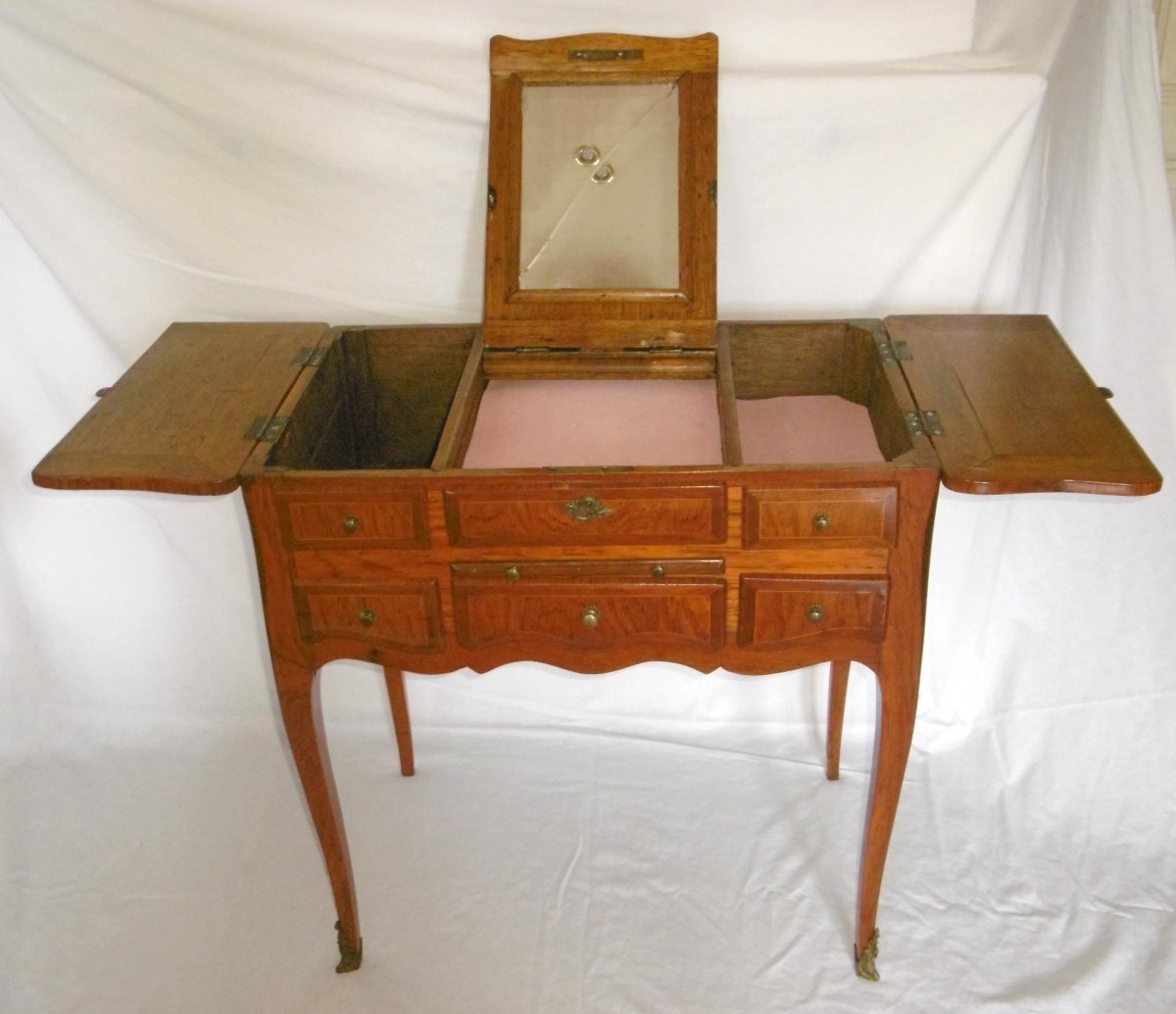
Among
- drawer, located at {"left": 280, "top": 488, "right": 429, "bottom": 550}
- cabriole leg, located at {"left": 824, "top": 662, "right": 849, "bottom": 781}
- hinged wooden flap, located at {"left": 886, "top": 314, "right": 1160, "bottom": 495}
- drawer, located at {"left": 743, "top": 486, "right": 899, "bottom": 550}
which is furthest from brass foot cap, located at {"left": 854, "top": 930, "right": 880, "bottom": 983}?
drawer, located at {"left": 280, "top": 488, "right": 429, "bottom": 550}

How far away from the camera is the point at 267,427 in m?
1.75

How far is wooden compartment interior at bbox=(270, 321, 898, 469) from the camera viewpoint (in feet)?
5.88

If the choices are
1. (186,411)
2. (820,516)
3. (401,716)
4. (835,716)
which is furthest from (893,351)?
(401,716)

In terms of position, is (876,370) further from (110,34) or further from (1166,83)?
(110,34)

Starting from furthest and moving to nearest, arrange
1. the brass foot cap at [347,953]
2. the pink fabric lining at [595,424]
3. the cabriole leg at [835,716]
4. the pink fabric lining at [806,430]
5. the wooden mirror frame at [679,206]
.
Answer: the cabriole leg at [835,716] → the brass foot cap at [347,953] → the wooden mirror frame at [679,206] → the pink fabric lining at [806,430] → the pink fabric lining at [595,424]

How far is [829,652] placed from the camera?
176cm

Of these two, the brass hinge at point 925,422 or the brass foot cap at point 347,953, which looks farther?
the brass foot cap at point 347,953

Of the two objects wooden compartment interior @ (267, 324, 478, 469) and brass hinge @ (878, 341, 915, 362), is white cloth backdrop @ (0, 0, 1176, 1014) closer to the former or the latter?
wooden compartment interior @ (267, 324, 478, 469)

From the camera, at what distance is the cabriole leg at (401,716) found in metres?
2.46

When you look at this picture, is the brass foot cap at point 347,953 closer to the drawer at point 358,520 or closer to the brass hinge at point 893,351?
the drawer at point 358,520

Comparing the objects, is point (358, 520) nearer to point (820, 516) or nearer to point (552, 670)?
point (820, 516)

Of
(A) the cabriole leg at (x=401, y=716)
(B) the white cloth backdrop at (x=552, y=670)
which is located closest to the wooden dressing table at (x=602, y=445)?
(B) the white cloth backdrop at (x=552, y=670)

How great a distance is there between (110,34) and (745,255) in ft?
4.10

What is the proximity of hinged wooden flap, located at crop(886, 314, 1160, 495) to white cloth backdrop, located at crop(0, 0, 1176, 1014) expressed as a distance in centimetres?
32
